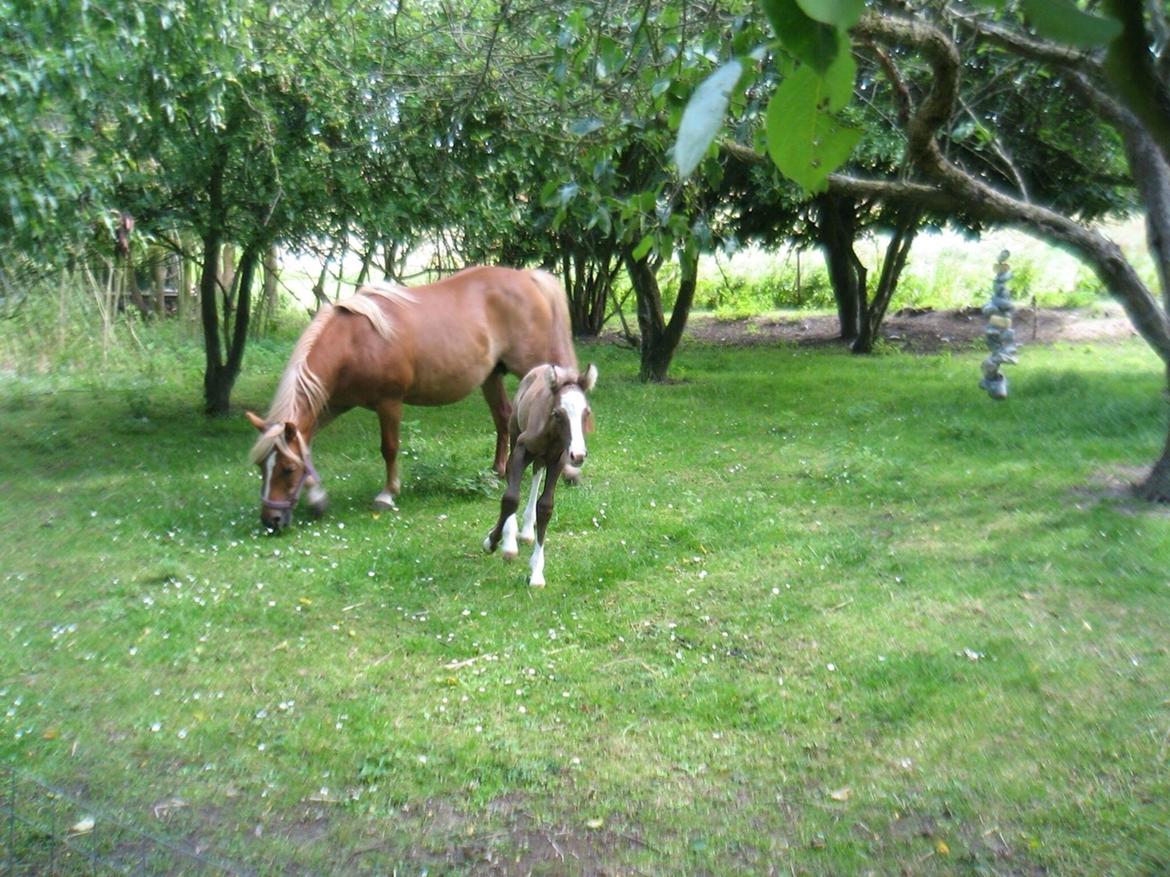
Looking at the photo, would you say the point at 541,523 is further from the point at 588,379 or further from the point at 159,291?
the point at 159,291

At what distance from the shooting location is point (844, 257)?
20172 millimetres

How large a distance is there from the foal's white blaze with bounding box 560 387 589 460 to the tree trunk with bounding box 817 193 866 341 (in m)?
13.2

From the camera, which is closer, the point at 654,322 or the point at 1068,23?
the point at 1068,23

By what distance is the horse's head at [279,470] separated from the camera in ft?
28.7

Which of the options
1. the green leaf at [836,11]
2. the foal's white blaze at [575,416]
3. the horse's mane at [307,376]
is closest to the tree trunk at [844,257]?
the horse's mane at [307,376]

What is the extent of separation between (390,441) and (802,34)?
9060 millimetres

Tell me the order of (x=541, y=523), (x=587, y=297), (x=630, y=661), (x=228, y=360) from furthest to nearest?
(x=587, y=297) < (x=228, y=360) < (x=541, y=523) < (x=630, y=661)

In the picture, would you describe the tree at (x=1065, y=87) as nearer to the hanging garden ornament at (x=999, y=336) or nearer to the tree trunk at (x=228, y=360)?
the hanging garden ornament at (x=999, y=336)

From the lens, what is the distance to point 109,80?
814 centimetres

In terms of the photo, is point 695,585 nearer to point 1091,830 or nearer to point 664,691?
point 664,691

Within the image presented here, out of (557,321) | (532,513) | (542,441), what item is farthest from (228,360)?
(542,441)

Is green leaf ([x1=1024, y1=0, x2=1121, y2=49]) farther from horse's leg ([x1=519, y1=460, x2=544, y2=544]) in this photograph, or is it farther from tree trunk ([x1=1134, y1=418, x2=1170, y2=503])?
tree trunk ([x1=1134, y1=418, x2=1170, y2=503])

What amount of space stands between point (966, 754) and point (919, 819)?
643mm

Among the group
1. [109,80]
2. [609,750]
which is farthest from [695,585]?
[109,80]
